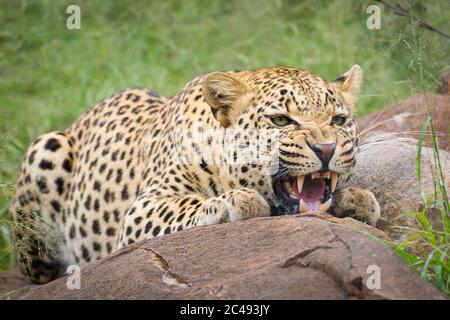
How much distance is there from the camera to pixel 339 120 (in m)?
7.18

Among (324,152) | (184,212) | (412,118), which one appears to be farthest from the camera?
(412,118)

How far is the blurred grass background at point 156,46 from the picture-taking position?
42.9 feet

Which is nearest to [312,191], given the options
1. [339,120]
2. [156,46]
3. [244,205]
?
[244,205]

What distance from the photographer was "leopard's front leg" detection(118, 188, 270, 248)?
6789mm

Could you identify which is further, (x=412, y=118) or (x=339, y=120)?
(x=412, y=118)

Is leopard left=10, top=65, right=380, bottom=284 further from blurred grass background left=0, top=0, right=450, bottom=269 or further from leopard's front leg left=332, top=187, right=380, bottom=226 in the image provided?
blurred grass background left=0, top=0, right=450, bottom=269

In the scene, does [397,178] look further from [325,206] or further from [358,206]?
[325,206]

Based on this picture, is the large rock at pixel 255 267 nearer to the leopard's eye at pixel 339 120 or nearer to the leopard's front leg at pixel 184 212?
the leopard's front leg at pixel 184 212

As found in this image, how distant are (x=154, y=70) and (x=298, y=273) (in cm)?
881

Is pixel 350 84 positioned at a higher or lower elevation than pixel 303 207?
higher

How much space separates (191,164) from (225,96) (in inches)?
26.2

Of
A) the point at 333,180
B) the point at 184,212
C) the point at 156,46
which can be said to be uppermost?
the point at 156,46

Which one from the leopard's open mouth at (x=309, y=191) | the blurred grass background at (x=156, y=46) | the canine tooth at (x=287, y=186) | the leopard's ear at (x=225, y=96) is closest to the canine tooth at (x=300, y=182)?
the leopard's open mouth at (x=309, y=191)

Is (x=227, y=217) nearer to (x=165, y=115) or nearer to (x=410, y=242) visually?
(x=410, y=242)
